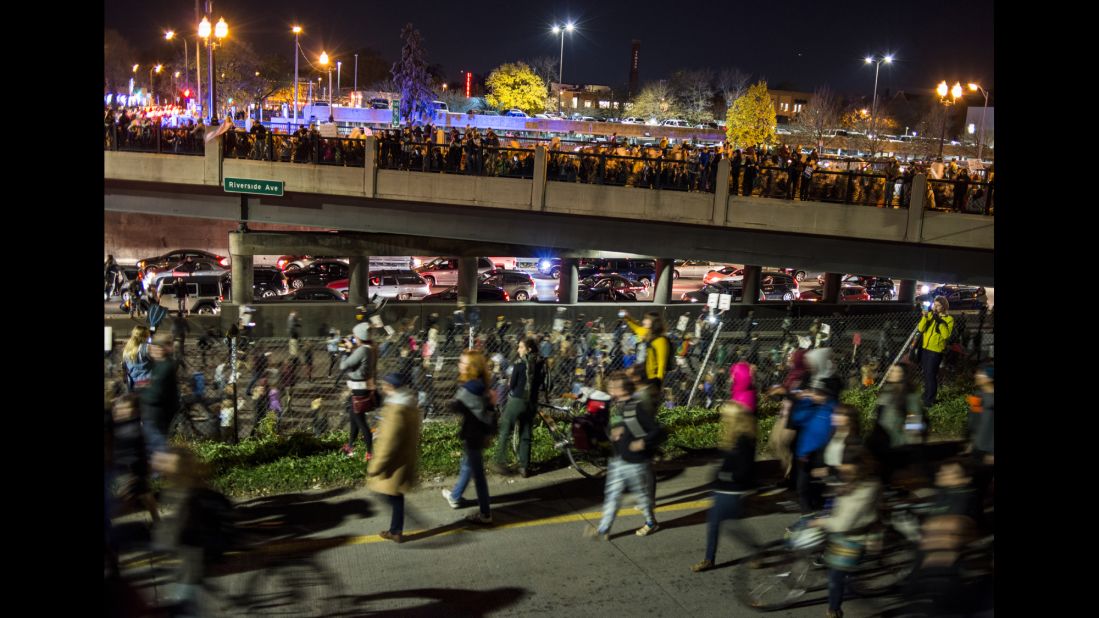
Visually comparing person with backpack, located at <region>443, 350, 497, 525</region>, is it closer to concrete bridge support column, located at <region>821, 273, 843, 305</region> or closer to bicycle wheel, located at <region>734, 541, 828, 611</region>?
bicycle wheel, located at <region>734, 541, 828, 611</region>

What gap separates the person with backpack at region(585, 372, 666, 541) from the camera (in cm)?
706

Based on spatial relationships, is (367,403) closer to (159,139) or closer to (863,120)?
(159,139)

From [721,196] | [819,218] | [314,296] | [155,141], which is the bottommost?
[314,296]

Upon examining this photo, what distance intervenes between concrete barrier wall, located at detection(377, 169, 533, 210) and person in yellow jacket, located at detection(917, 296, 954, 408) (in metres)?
12.1

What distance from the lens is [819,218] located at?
2036 centimetres

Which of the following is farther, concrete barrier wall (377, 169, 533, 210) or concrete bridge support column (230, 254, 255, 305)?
concrete bridge support column (230, 254, 255, 305)

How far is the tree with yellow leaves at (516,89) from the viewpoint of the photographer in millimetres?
87875

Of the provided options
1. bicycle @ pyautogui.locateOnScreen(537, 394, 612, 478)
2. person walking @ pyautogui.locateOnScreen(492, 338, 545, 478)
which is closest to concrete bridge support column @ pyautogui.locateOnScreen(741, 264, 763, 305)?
bicycle @ pyautogui.locateOnScreen(537, 394, 612, 478)

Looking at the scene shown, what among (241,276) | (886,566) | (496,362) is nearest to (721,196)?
(496,362)

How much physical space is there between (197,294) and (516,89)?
67816 mm

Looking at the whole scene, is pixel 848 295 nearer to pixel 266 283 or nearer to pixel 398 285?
pixel 398 285

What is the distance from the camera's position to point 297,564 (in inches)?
267

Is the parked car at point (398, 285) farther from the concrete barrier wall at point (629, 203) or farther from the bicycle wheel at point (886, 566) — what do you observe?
the bicycle wheel at point (886, 566)
